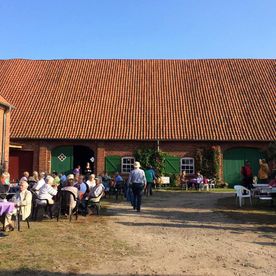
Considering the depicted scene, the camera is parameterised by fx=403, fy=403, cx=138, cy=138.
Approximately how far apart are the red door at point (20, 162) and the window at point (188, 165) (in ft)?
30.1

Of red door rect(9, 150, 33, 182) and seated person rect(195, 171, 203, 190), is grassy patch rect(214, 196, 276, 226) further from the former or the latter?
red door rect(9, 150, 33, 182)

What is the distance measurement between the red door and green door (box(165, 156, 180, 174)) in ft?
26.9

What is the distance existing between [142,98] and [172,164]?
5.06 m

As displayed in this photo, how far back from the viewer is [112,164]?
24.0m

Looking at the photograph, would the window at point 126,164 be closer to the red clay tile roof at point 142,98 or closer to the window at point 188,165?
the red clay tile roof at point 142,98

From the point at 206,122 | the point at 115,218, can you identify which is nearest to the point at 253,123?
the point at 206,122

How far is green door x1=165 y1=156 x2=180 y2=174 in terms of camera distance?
23984mm

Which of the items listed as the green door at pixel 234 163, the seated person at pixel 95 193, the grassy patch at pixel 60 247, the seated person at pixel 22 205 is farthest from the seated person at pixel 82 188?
the green door at pixel 234 163

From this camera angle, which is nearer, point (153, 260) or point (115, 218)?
point (153, 260)

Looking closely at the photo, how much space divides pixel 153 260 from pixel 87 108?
1955 cm

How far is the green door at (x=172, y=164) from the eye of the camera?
78.7 feet

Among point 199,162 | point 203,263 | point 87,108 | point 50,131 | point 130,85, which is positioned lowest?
point 203,263

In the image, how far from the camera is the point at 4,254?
696 centimetres

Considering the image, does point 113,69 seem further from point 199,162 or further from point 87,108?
point 199,162
